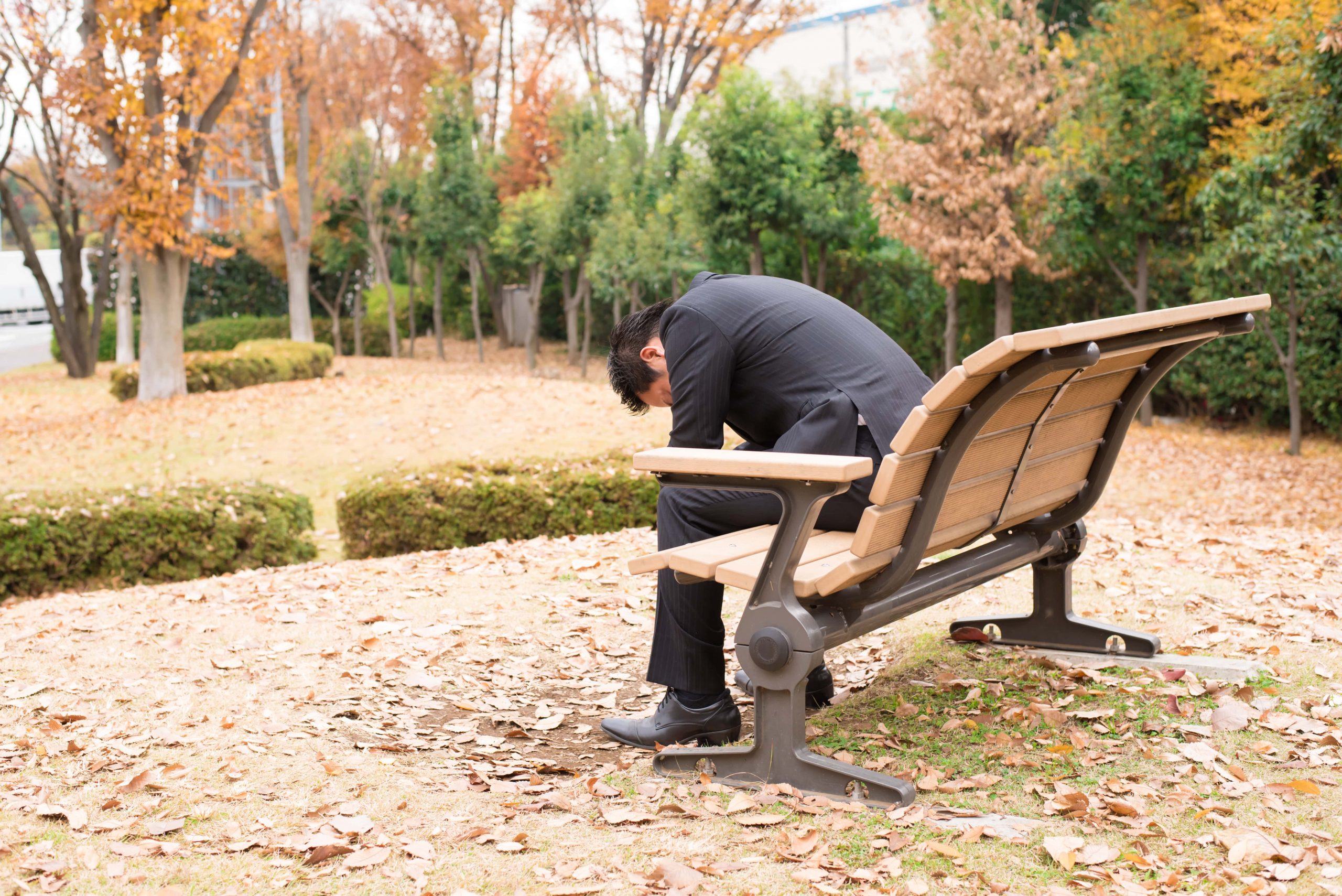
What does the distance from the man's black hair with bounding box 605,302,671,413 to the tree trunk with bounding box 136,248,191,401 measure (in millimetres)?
13098

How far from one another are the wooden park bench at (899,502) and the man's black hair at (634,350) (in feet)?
1.67

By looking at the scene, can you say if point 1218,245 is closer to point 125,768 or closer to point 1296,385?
point 1296,385

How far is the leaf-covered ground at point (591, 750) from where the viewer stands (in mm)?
2346

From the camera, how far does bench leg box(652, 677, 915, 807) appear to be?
264 cm

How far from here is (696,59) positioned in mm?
27547

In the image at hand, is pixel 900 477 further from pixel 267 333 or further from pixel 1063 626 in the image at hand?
pixel 267 333

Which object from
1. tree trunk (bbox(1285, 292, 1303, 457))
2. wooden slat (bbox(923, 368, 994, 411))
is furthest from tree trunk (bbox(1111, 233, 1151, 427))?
wooden slat (bbox(923, 368, 994, 411))

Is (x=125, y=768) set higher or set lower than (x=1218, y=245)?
lower

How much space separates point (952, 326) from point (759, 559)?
1480 cm

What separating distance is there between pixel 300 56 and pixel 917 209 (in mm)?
13698

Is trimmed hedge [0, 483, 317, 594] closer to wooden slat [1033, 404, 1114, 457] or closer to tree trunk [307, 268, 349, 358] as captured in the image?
wooden slat [1033, 404, 1114, 457]

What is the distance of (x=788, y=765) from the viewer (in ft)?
8.95

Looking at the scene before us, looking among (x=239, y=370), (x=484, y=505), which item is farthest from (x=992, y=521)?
(x=239, y=370)

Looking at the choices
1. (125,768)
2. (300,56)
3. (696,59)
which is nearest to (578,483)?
(125,768)
